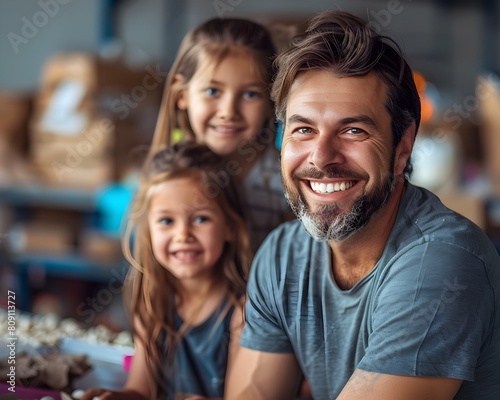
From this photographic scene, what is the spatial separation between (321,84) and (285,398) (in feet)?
1.68

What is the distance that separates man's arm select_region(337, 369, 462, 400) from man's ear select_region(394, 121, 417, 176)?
0.28m

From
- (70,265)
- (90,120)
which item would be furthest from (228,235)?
(70,265)

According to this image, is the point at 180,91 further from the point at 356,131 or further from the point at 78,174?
the point at 78,174

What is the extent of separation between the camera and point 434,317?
943 millimetres

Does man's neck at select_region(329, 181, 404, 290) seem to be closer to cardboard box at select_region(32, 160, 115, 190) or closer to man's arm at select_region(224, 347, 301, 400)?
man's arm at select_region(224, 347, 301, 400)

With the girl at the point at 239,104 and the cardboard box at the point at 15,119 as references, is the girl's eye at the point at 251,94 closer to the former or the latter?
the girl at the point at 239,104

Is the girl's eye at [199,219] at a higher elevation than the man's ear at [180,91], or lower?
lower

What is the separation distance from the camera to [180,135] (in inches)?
55.3

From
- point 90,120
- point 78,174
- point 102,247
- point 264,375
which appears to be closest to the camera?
point 264,375

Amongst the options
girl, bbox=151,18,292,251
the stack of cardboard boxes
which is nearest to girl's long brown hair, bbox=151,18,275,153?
girl, bbox=151,18,292,251

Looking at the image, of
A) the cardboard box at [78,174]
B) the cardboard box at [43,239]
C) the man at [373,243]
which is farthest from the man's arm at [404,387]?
the cardboard box at [43,239]

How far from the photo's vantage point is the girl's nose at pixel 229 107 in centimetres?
131

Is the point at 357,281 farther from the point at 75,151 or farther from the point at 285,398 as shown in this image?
the point at 75,151

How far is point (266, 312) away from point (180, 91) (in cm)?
46
